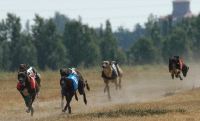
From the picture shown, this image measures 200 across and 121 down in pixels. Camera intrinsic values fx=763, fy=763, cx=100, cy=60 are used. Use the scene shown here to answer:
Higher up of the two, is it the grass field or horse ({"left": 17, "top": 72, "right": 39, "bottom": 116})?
horse ({"left": 17, "top": 72, "right": 39, "bottom": 116})

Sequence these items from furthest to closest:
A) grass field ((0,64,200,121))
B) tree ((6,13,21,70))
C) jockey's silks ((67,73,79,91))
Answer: tree ((6,13,21,70)) < jockey's silks ((67,73,79,91)) < grass field ((0,64,200,121))

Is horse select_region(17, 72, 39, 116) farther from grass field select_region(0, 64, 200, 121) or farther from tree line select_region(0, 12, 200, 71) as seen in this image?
tree line select_region(0, 12, 200, 71)

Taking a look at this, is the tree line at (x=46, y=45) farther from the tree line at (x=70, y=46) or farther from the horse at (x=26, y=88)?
the horse at (x=26, y=88)

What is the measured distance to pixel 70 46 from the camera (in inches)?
4599

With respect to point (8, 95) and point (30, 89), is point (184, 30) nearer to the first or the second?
point (8, 95)

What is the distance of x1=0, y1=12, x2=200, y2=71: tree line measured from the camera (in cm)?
11062

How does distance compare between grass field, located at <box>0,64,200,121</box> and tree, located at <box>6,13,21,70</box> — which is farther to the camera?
tree, located at <box>6,13,21,70</box>

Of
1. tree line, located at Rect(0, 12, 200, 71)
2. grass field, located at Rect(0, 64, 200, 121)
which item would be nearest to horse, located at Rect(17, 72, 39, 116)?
grass field, located at Rect(0, 64, 200, 121)

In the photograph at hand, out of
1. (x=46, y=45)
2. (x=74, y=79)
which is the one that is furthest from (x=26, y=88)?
A: (x=46, y=45)

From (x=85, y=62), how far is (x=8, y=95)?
7137cm

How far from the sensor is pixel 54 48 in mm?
113938

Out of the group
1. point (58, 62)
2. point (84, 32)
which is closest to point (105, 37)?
point (84, 32)

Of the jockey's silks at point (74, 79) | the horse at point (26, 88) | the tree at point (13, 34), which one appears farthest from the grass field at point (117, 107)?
the tree at point (13, 34)

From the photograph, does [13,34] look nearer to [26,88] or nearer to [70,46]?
[70,46]
